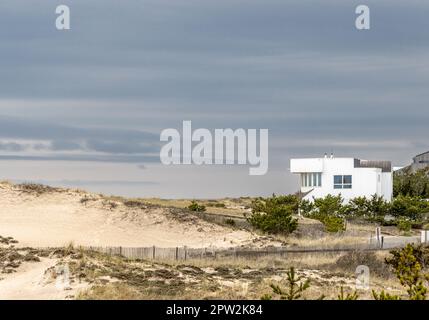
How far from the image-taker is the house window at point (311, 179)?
260 feet

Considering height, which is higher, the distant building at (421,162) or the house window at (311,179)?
the distant building at (421,162)

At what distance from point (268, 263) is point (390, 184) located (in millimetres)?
52554

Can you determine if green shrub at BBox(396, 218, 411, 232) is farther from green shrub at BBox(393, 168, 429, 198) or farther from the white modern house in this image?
green shrub at BBox(393, 168, 429, 198)

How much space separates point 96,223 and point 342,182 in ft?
128

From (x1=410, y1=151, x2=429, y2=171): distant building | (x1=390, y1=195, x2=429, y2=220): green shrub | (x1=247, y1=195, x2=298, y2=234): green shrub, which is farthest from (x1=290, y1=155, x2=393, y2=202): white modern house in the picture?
→ (x1=410, y1=151, x2=429, y2=171): distant building

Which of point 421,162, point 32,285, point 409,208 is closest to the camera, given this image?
point 32,285

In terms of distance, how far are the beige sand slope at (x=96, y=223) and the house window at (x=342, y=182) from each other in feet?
108

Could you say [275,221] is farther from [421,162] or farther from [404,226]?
[421,162]

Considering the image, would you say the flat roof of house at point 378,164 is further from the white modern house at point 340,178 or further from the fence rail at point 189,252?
the fence rail at point 189,252

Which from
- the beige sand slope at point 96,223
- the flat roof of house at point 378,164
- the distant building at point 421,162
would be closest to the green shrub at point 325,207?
the flat roof of house at point 378,164

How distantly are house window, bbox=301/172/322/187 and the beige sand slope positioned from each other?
32.6 m

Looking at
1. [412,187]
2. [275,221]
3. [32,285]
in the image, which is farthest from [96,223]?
[412,187]

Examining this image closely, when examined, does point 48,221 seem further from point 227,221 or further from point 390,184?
point 390,184

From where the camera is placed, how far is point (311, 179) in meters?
80.2
